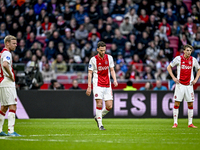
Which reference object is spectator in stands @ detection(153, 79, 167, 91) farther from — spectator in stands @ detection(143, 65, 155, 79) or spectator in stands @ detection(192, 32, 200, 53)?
spectator in stands @ detection(192, 32, 200, 53)

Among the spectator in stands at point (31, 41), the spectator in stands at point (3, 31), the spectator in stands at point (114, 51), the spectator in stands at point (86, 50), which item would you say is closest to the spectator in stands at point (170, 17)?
the spectator in stands at point (114, 51)

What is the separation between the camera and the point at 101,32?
1981 centimetres

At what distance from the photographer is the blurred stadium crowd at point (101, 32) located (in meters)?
17.4

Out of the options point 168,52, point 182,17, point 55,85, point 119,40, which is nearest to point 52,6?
point 119,40

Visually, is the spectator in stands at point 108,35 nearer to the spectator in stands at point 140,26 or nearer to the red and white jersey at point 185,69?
the spectator in stands at point 140,26

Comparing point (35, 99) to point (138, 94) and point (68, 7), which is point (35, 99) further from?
point (68, 7)

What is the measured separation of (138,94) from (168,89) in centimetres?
202

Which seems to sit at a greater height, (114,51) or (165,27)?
(165,27)

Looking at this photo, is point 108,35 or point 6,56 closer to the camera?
point 6,56

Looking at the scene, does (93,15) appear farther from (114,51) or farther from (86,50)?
(114,51)

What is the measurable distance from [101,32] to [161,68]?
411cm

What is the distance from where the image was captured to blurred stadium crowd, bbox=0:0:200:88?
17375 millimetres

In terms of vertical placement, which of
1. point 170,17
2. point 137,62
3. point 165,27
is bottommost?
point 137,62

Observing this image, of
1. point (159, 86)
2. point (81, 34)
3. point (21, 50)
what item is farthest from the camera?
point (81, 34)
